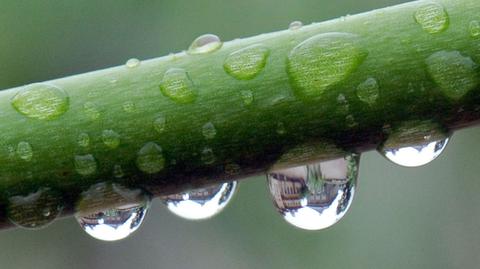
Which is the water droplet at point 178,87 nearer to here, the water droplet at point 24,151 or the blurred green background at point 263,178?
the water droplet at point 24,151

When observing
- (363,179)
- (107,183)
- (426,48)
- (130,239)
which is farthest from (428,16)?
(130,239)

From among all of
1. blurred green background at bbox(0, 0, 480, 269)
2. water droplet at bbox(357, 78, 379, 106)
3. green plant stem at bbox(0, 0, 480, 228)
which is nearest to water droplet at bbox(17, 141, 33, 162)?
green plant stem at bbox(0, 0, 480, 228)

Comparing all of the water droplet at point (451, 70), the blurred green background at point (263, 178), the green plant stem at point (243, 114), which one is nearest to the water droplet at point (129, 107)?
the green plant stem at point (243, 114)

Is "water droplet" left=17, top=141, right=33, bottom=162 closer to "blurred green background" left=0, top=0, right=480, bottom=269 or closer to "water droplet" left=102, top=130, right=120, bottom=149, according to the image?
"water droplet" left=102, top=130, right=120, bottom=149

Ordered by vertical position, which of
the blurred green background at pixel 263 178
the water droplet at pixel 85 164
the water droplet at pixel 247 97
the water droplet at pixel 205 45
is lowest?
the water droplet at pixel 85 164

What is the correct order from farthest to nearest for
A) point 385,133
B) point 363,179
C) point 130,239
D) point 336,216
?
point 130,239 → point 363,179 → point 336,216 → point 385,133

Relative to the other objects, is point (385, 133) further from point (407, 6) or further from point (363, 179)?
point (363, 179)
